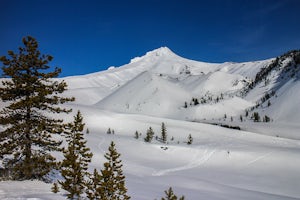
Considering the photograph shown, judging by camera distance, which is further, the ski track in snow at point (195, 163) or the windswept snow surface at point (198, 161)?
the ski track in snow at point (195, 163)

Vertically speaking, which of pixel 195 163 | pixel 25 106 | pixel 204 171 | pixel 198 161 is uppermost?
pixel 25 106

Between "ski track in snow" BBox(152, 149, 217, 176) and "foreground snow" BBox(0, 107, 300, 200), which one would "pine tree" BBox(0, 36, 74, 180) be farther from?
"ski track in snow" BBox(152, 149, 217, 176)

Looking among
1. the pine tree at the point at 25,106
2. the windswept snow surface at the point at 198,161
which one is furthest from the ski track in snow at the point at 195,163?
the pine tree at the point at 25,106

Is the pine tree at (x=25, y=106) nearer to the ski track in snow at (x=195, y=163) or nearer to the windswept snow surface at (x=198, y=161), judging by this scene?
the windswept snow surface at (x=198, y=161)

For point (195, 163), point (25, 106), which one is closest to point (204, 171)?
point (195, 163)

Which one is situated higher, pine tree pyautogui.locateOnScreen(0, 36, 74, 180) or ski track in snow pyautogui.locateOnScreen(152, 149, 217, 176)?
pine tree pyautogui.locateOnScreen(0, 36, 74, 180)

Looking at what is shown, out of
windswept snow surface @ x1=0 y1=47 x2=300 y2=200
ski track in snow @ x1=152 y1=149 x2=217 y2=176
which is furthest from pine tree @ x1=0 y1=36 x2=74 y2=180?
ski track in snow @ x1=152 y1=149 x2=217 y2=176

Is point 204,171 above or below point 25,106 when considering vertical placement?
below

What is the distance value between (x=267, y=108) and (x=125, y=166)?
130 metres

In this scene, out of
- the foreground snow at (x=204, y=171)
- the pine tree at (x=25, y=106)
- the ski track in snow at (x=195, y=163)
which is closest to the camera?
the pine tree at (x=25, y=106)

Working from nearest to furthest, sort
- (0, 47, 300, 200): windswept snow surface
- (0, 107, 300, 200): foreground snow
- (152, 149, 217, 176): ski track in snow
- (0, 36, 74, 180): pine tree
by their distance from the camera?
(0, 36, 74, 180): pine tree
(0, 107, 300, 200): foreground snow
(0, 47, 300, 200): windswept snow surface
(152, 149, 217, 176): ski track in snow

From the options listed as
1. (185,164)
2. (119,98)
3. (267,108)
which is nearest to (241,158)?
(185,164)

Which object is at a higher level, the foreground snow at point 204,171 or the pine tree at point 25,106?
the pine tree at point 25,106

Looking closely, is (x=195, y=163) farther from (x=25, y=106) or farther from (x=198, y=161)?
(x=25, y=106)
